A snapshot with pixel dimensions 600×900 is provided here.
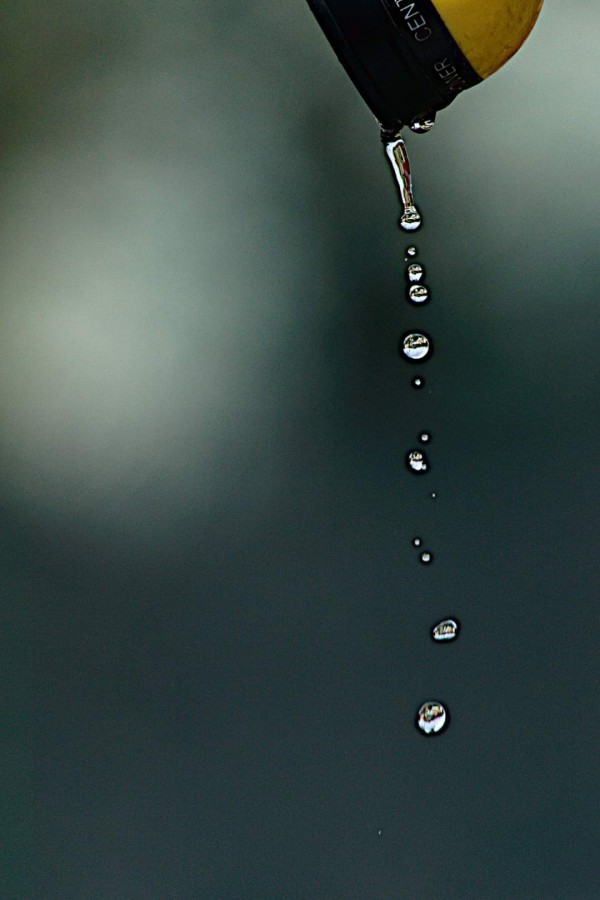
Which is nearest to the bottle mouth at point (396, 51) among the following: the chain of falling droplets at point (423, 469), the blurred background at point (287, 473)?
the chain of falling droplets at point (423, 469)

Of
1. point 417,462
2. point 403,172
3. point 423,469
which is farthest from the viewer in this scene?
point 423,469

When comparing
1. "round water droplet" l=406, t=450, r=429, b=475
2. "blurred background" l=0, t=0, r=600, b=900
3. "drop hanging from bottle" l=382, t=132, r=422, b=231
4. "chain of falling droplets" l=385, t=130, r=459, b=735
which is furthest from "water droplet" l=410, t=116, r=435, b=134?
"blurred background" l=0, t=0, r=600, b=900

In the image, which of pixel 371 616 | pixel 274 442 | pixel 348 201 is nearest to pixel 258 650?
pixel 371 616

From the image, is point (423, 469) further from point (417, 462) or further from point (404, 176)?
point (404, 176)

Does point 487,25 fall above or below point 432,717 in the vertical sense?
above

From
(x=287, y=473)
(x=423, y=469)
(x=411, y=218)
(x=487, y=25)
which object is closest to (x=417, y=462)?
(x=423, y=469)
